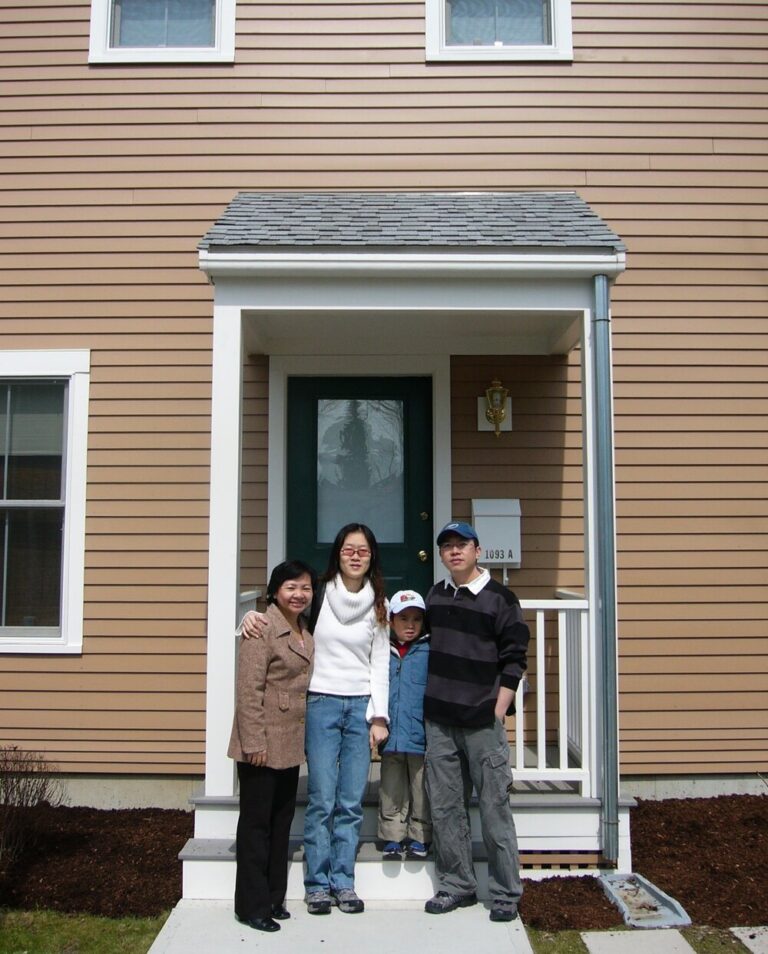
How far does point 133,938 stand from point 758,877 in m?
2.78

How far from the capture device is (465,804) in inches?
142

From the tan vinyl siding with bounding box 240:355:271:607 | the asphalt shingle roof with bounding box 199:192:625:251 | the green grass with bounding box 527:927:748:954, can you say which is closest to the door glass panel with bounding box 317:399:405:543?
the tan vinyl siding with bounding box 240:355:271:607

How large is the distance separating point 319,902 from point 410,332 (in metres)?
3.01

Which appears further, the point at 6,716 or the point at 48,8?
the point at 48,8

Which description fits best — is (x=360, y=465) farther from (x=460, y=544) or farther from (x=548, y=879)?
(x=548, y=879)

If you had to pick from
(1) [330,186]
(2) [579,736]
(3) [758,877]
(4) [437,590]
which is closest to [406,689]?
(4) [437,590]

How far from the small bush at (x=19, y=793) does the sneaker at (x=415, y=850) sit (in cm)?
186

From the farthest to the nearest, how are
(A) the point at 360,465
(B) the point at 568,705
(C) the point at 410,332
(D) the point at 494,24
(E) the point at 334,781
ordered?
(D) the point at 494,24, (A) the point at 360,465, (C) the point at 410,332, (B) the point at 568,705, (E) the point at 334,781

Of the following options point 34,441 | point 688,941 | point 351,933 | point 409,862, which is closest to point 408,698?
point 409,862

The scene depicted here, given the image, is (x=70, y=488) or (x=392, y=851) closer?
(x=392, y=851)

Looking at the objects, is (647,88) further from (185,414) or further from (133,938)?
(133,938)

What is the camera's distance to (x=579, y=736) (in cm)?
429

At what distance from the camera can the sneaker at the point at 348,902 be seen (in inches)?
140

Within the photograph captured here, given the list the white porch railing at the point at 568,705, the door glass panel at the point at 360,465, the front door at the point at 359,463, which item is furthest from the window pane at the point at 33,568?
the white porch railing at the point at 568,705
